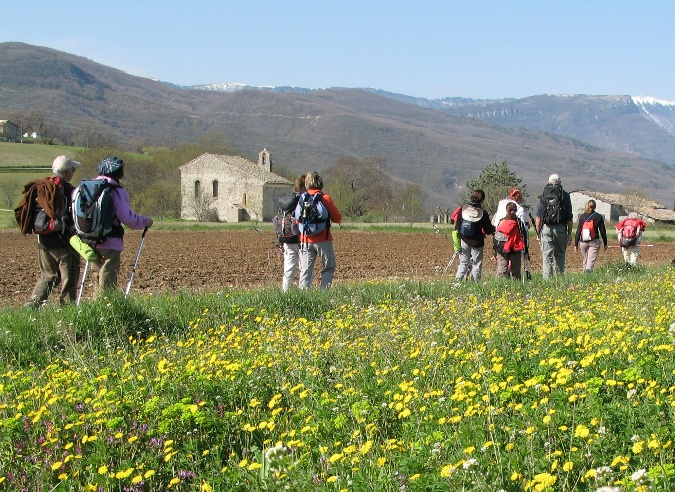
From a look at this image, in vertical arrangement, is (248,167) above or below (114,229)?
above

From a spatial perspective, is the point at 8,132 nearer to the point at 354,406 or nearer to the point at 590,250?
the point at 590,250

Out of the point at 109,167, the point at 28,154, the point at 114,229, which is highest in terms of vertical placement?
the point at 28,154

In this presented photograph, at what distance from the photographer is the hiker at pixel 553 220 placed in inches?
536

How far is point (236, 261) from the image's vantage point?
93.5ft

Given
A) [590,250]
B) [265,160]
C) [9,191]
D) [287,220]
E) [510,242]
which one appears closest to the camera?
[287,220]

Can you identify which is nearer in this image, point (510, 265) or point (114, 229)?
point (114, 229)

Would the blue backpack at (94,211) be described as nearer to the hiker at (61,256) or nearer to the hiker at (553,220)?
the hiker at (61,256)

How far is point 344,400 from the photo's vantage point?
5.05 metres

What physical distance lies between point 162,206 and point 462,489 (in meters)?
83.2

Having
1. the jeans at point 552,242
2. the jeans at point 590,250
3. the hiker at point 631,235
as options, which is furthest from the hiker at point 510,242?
the hiker at point 631,235

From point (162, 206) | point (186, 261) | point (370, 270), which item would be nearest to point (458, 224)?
point (370, 270)

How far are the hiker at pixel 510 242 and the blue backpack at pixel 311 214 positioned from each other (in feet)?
10.6

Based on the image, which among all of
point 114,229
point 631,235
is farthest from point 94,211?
point 631,235

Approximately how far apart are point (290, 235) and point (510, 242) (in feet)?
12.2
